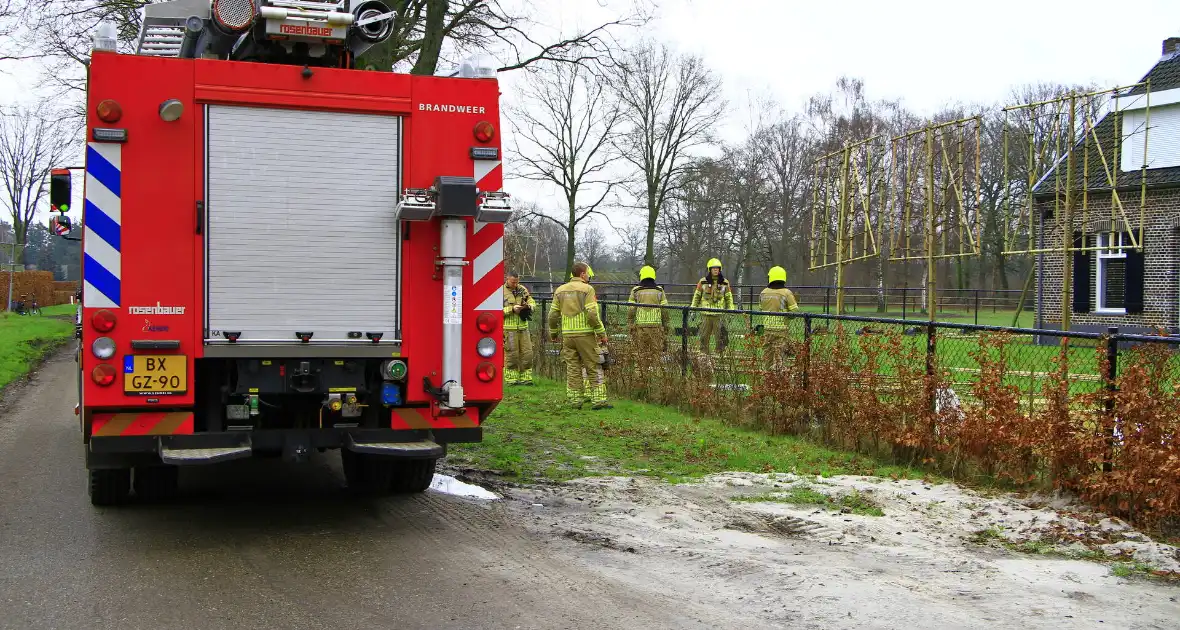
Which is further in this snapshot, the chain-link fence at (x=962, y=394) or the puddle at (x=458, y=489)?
the puddle at (x=458, y=489)

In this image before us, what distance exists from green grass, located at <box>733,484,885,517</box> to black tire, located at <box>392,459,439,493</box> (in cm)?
237

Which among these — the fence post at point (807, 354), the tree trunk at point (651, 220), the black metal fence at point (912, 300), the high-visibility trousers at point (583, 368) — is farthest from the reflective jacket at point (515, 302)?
the tree trunk at point (651, 220)

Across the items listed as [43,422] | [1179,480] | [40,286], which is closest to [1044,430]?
[1179,480]

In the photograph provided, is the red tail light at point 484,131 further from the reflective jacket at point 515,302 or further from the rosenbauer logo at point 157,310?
the reflective jacket at point 515,302

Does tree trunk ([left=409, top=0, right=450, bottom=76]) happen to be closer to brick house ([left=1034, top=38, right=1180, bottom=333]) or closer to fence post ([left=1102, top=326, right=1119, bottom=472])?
fence post ([left=1102, top=326, right=1119, bottom=472])

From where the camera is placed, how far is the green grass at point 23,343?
1773 cm

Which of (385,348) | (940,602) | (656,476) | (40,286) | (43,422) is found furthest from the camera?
(40,286)

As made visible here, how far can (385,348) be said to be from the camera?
21.1 feet

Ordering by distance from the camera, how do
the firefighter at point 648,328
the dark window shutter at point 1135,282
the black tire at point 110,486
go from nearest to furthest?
the black tire at point 110,486, the firefighter at point 648,328, the dark window shutter at point 1135,282

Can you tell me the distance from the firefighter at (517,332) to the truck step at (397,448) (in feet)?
30.6

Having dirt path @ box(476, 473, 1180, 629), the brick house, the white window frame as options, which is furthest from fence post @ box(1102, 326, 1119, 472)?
the white window frame

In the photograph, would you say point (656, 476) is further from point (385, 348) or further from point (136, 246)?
point (136, 246)

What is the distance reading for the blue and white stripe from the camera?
586 cm

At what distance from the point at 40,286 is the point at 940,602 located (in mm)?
52453
